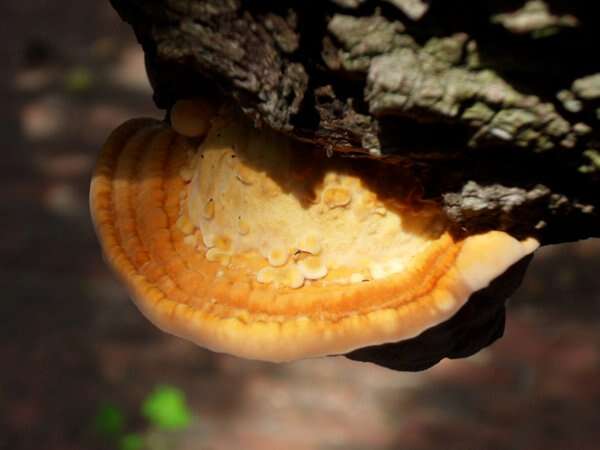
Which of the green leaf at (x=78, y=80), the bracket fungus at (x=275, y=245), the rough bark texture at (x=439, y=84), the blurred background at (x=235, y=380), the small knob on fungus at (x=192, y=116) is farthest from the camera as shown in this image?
the green leaf at (x=78, y=80)

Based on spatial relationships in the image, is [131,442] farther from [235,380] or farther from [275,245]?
[275,245]

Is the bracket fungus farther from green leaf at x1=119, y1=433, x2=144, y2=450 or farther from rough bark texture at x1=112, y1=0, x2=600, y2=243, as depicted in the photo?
green leaf at x1=119, y1=433, x2=144, y2=450

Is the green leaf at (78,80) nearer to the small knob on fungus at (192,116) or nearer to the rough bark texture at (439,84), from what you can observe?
the small knob on fungus at (192,116)

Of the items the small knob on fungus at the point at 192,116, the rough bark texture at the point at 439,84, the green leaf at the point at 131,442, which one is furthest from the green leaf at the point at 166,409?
the rough bark texture at the point at 439,84

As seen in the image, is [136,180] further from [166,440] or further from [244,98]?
[166,440]

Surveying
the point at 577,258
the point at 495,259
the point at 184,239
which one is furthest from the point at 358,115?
the point at 577,258

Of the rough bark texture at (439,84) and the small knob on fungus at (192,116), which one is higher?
the rough bark texture at (439,84)

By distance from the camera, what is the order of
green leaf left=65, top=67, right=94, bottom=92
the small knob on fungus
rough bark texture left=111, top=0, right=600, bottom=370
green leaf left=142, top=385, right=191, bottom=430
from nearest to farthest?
rough bark texture left=111, top=0, right=600, bottom=370
the small knob on fungus
green leaf left=142, top=385, right=191, bottom=430
green leaf left=65, top=67, right=94, bottom=92

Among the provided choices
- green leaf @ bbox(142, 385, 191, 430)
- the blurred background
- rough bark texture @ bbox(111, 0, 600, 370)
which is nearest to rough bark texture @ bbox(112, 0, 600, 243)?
rough bark texture @ bbox(111, 0, 600, 370)

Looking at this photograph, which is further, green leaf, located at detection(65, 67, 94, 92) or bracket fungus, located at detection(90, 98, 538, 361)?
green leaf, located at detection(65, 67, 94, 92)
